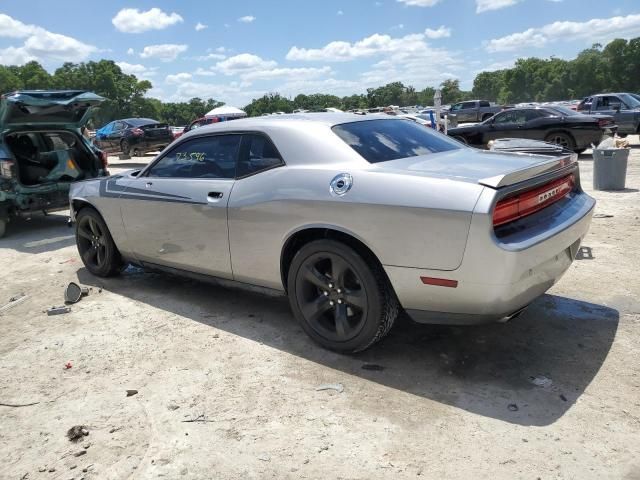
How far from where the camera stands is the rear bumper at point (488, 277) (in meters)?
2.79

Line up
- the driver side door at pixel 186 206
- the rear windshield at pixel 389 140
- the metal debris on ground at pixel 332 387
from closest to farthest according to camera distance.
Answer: the metal debris on ground at pixel 332 387 < the rear windshield at pixel 389 140 < the driver side door at pixel 186 206

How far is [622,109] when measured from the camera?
653 inches

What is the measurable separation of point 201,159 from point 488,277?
2565 mm

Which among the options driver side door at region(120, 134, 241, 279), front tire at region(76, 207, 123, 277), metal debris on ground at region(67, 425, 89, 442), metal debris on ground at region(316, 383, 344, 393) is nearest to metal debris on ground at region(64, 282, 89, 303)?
front tire at region(76, 207, 123, 277)

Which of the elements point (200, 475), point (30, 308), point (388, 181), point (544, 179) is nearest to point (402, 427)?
point (200, 475)

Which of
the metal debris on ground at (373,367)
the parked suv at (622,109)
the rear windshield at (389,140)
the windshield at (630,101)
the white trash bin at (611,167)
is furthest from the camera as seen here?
the windshield at (630,101)

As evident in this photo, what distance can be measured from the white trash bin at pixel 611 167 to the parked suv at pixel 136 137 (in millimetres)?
15136

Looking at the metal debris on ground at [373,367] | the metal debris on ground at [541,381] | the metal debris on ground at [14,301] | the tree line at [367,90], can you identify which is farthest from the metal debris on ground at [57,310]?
the tree line at [367,90]

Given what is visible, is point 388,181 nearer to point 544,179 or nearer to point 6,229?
point 544,179

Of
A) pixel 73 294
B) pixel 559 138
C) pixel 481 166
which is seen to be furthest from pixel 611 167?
pixel 73 294

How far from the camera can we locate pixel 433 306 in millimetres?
3086

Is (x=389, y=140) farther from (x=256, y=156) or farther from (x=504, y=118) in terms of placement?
(x=504, y=118)

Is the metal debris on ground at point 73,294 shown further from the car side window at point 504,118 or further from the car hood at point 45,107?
the car side window at point 504,118

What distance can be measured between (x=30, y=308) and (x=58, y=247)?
252 centimetres
